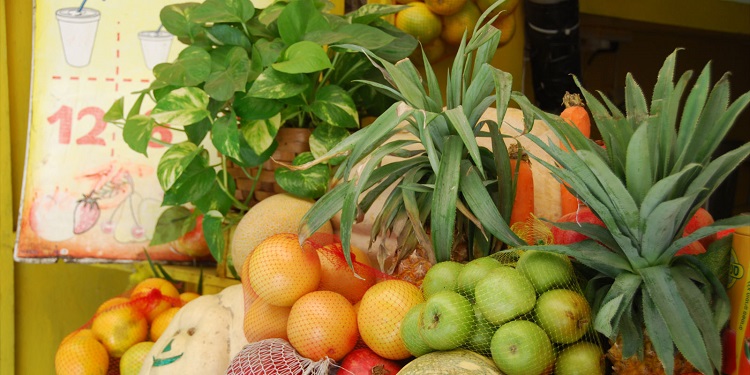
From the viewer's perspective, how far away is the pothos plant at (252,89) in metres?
1.89

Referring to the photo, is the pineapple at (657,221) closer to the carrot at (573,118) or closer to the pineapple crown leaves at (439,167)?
the pineapple crown leaves at (439,167)

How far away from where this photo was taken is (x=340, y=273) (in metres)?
1.53

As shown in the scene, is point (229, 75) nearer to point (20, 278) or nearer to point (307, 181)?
point (307, 181)

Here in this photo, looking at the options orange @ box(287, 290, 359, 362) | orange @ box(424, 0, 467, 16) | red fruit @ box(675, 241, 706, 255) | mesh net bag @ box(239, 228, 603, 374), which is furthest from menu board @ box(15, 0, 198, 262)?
red fruit @ box(675, 241, 706, 255)

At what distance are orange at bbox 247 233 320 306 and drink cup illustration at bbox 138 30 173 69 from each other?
1256 mm

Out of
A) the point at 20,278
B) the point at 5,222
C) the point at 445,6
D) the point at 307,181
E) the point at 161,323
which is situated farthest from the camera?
the point at 20,278

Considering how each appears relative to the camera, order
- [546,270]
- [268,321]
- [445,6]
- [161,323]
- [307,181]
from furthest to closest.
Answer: [445,6] < [161,323] < [307,181] < [268,321] < [546,270]

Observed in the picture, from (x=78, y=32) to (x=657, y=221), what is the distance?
81.1 inches

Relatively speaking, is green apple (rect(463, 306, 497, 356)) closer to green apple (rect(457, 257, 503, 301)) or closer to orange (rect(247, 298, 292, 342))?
green apple (rect(457, 257, 503, 301))

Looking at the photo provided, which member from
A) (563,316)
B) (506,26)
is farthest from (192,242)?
(563,316)

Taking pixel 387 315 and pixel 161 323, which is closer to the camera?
pixel 387 315

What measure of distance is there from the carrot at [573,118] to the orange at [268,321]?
2.17 ft

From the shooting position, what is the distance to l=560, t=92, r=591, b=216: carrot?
1609mm

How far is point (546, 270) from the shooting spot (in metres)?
1.17
